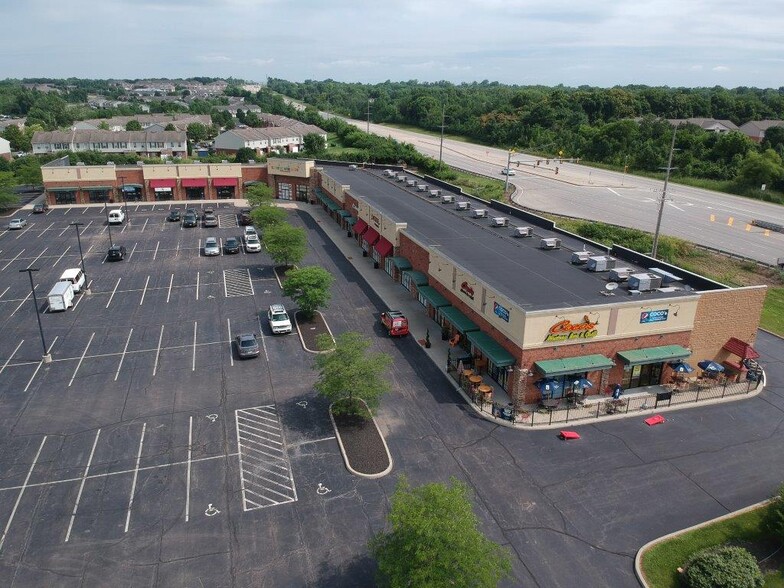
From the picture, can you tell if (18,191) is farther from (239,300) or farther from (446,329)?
(446,329)

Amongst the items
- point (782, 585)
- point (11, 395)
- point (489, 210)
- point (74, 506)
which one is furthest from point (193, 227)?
point (782, 585)

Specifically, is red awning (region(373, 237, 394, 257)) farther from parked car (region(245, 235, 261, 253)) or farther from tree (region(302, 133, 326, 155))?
tree (region(302, 133, 326, 155))

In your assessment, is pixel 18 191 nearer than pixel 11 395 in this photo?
No

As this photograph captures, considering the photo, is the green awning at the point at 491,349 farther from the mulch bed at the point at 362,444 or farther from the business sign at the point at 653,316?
the business sign at the point at 653,316

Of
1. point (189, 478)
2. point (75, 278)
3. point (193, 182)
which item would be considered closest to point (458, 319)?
point (189, 478)

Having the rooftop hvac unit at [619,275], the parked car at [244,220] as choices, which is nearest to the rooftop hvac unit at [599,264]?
the rooftop hvac unit at [619,275]

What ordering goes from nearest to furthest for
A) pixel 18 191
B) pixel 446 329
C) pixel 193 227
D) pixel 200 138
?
pixel 446 329 → pixel 193 227 → pixel 18 191 → pixel 200 138
